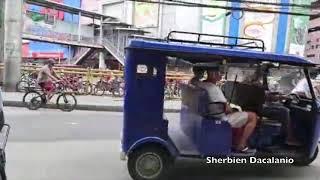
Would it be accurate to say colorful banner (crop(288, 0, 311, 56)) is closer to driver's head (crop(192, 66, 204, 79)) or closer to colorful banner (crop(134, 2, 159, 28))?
colorful banner (crop(134, 2, 159, 28))

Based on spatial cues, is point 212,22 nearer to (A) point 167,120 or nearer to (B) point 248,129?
(B) point 248,129

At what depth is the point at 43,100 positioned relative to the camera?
1697cm

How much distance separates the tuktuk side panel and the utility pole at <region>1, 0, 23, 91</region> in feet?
47.4

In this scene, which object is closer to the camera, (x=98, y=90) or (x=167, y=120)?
(x=167, y=120)

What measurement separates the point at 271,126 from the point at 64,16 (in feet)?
230

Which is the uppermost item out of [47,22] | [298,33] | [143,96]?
[298,33]

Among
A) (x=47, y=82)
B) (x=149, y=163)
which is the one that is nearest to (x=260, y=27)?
(x=47, y=82)

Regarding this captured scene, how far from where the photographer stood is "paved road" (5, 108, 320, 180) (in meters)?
7.95

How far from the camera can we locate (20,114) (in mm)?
15109

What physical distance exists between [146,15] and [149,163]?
68.5 metres

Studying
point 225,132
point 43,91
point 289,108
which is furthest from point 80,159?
point 43,91

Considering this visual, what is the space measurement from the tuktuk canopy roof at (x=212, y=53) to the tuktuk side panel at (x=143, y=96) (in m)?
0.11

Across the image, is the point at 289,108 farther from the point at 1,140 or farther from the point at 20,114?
the point at 20,114

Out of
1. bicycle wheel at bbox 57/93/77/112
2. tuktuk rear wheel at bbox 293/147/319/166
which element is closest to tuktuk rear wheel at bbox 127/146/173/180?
tuktuk rear wheel at bbox 293/147/319/166
